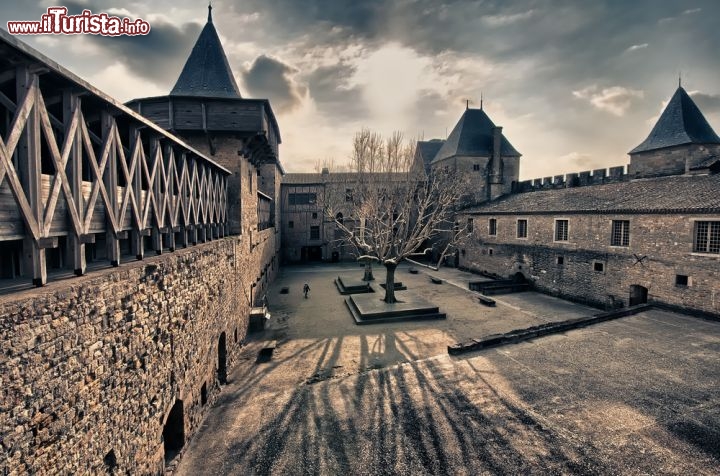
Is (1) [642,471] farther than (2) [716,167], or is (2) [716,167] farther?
(2) [716,167]

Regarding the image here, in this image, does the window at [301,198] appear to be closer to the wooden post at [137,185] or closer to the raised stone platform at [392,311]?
the raised stone platform at [392,311]

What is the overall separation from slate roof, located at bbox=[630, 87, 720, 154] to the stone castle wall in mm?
11569

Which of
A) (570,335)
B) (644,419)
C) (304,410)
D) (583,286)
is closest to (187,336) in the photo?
(304,410)

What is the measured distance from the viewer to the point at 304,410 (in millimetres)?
7207

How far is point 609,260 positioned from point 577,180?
7.84 m

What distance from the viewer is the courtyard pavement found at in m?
5.44

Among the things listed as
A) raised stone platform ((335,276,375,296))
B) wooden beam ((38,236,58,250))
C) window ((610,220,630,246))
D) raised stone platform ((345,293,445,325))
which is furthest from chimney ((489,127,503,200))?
wooden beam ((38,236,58,250))

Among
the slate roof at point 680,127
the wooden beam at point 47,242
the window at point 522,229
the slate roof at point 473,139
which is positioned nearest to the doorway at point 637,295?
the window at point 522,229

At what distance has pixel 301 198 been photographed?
31.6 m

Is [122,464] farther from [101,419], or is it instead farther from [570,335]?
[570,335]

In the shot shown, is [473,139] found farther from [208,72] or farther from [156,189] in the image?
[156,189]

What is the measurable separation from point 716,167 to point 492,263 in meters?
12.4

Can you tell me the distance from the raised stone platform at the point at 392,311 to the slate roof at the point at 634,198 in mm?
10260

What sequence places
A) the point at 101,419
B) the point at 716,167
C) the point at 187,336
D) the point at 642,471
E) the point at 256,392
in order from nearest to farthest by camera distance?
the point at 101,419, the point at 642,471, the point at 187,336, the point at 256,392, the point at 716,167
